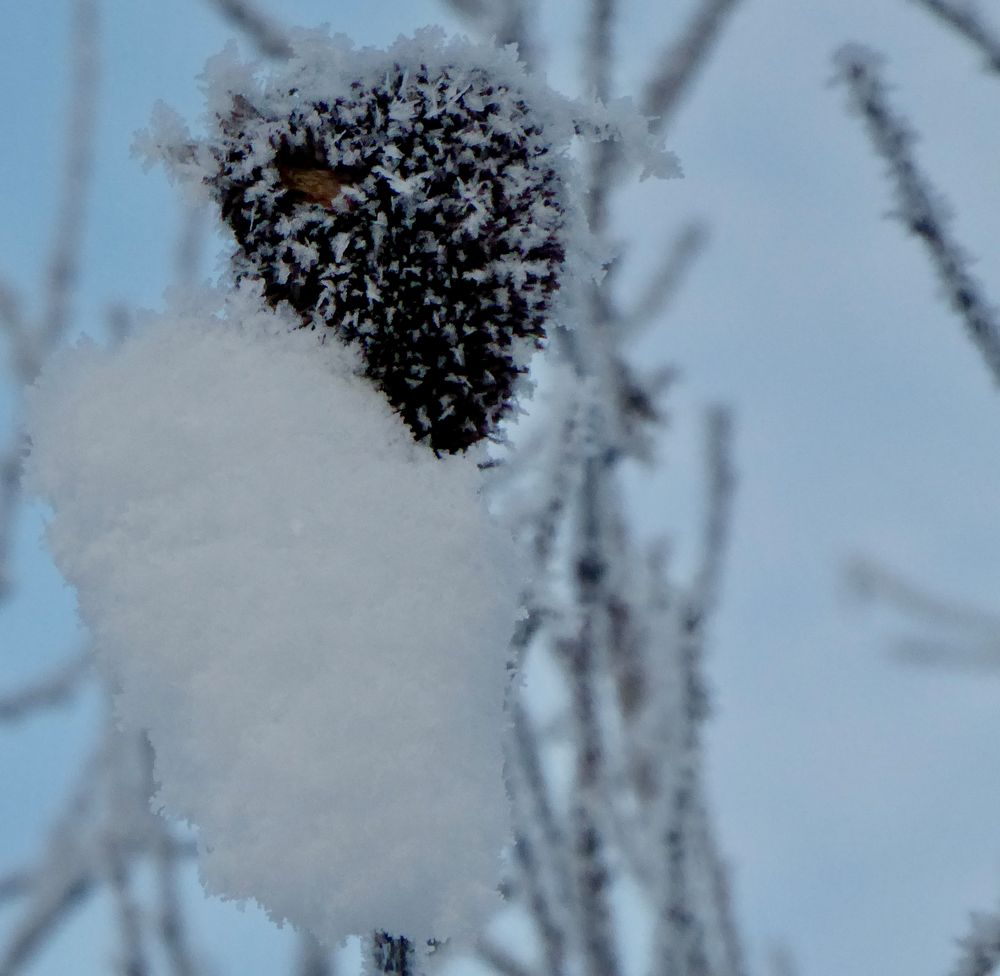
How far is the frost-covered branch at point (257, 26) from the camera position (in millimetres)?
1282

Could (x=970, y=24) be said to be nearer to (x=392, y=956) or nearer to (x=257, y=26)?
(x=257, y=26)

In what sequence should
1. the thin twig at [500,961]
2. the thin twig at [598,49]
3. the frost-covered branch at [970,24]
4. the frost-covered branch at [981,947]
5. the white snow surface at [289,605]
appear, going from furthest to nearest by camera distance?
the thin twig at [500,961]
the thin twig at [598,49]
the frost-covered branch at [970,24]
the frost-covered branch at [981,947]
the white snow surface at [289,605]

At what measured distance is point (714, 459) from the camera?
1668 mm

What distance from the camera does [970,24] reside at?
99cm

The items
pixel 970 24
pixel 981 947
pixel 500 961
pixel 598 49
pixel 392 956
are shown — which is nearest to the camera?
pixel 392 956

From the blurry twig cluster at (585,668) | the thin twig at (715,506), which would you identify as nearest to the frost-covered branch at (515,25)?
the blurry twig cluster at (585,668)

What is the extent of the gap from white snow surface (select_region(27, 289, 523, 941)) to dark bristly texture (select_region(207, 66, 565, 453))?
0.03m

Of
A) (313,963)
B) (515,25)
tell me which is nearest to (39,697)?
(313,963)

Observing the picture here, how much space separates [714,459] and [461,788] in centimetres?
125

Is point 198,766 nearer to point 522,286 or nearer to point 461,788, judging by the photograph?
point 461,788

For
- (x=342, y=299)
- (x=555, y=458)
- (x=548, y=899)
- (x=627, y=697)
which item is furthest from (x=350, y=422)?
(x=627, y=697)

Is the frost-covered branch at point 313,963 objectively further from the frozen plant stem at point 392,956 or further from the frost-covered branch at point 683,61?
the frost-covered branch at point 683,61

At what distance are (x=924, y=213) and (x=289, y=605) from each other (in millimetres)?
624

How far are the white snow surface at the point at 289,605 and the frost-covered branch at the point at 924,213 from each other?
491 mm
